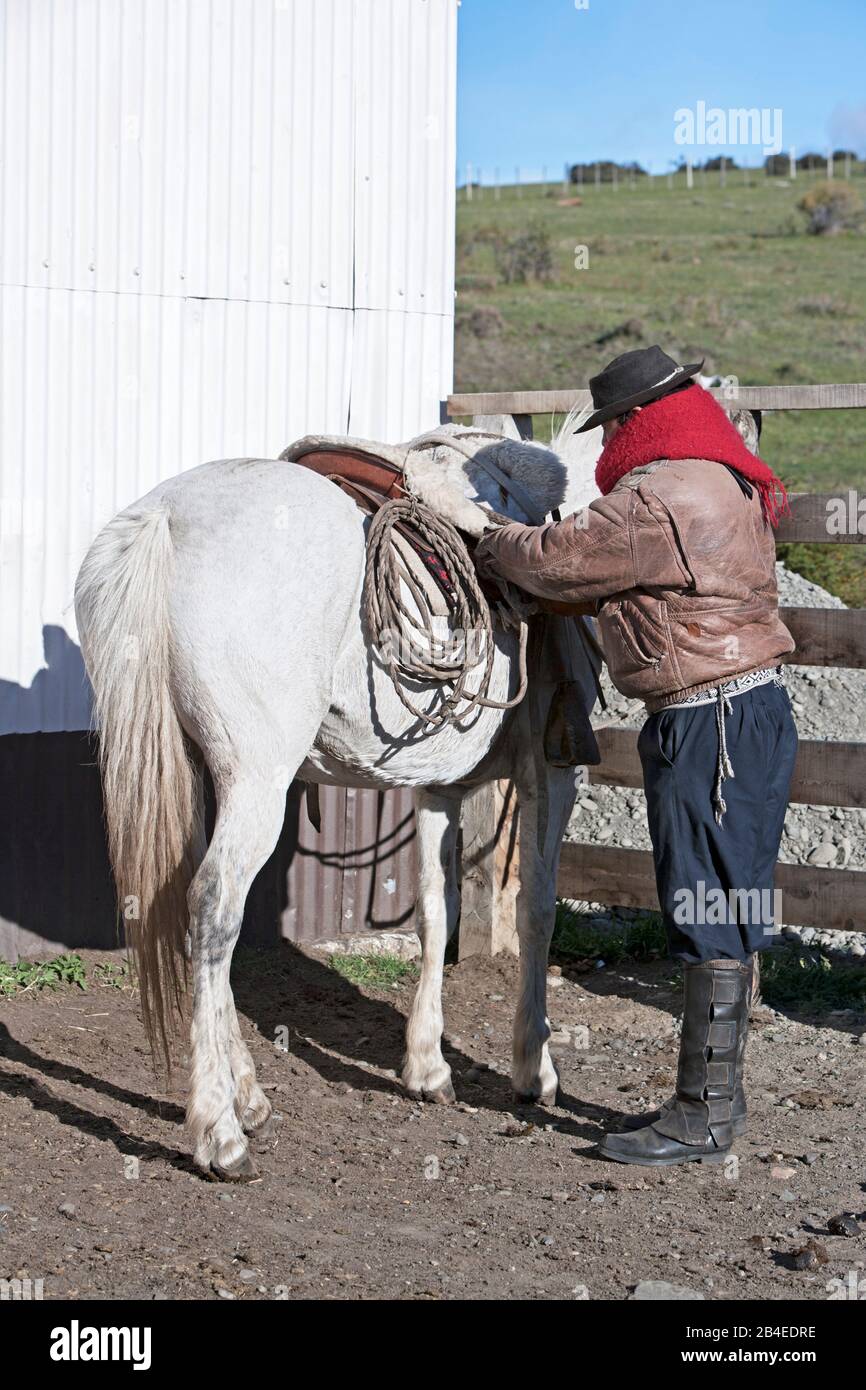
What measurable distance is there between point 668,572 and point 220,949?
1567 millimetres

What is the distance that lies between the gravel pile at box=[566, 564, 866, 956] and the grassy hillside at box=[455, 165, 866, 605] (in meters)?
1.56

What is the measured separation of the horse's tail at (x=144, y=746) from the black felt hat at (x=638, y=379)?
1281 mm

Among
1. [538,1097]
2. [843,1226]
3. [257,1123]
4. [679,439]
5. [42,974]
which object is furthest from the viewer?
[42,974]

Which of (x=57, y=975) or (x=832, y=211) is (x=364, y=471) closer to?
(x=57, y=975)

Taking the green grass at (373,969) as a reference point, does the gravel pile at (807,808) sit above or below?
above

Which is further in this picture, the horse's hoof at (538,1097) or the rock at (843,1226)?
the horse's hoof at (538,1097)

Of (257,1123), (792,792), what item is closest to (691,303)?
(792,792)

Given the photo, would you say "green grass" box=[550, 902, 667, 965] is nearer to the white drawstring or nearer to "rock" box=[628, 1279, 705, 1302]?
the white drawstring

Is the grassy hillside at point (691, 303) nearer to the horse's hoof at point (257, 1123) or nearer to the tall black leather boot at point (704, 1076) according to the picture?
the tall black leather boot at point (704, 1076)

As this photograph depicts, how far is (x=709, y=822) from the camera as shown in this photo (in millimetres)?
3961

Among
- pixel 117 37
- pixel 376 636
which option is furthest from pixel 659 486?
pixel 117 37

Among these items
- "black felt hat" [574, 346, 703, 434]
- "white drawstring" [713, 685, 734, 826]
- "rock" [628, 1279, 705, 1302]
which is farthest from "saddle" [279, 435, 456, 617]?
"rock" [628, 1279, 705, 1302]

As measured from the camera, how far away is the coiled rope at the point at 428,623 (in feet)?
13.1

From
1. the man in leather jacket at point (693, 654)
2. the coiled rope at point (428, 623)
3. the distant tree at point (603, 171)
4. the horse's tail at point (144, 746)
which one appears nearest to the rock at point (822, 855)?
the man in leather jacket at point (693, 654)
